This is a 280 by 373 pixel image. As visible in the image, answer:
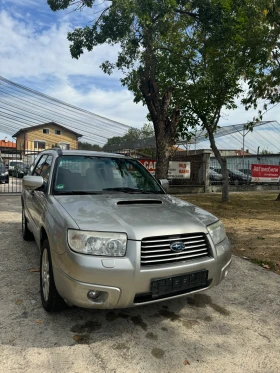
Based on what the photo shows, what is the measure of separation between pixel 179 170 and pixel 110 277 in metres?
12.9

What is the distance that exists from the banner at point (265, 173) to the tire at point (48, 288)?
56.5 feet

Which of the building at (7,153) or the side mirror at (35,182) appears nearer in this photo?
the side mirror at (35,182)

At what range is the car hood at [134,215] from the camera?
254cm

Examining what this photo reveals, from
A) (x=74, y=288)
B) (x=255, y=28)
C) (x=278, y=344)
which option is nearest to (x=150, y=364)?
(x=74, y=288)

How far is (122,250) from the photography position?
8.09ft

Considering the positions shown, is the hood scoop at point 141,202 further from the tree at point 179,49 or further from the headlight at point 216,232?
the tree at point 179,49

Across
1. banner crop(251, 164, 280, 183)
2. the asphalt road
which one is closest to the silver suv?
the asphalt road

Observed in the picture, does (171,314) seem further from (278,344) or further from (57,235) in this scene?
(57,235)

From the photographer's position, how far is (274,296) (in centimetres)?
358

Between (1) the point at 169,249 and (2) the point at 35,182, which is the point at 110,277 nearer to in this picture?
(1) the point at 169,249

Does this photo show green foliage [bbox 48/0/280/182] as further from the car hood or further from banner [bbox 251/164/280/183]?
banner [bbox 251/164/280/183]

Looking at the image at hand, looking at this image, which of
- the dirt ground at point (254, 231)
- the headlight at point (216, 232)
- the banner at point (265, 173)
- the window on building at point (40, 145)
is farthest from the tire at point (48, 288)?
the window on building at point (40, 145)

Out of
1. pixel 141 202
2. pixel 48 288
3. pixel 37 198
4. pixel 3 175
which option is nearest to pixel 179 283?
pixel 141 202

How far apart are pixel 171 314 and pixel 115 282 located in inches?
40.0
